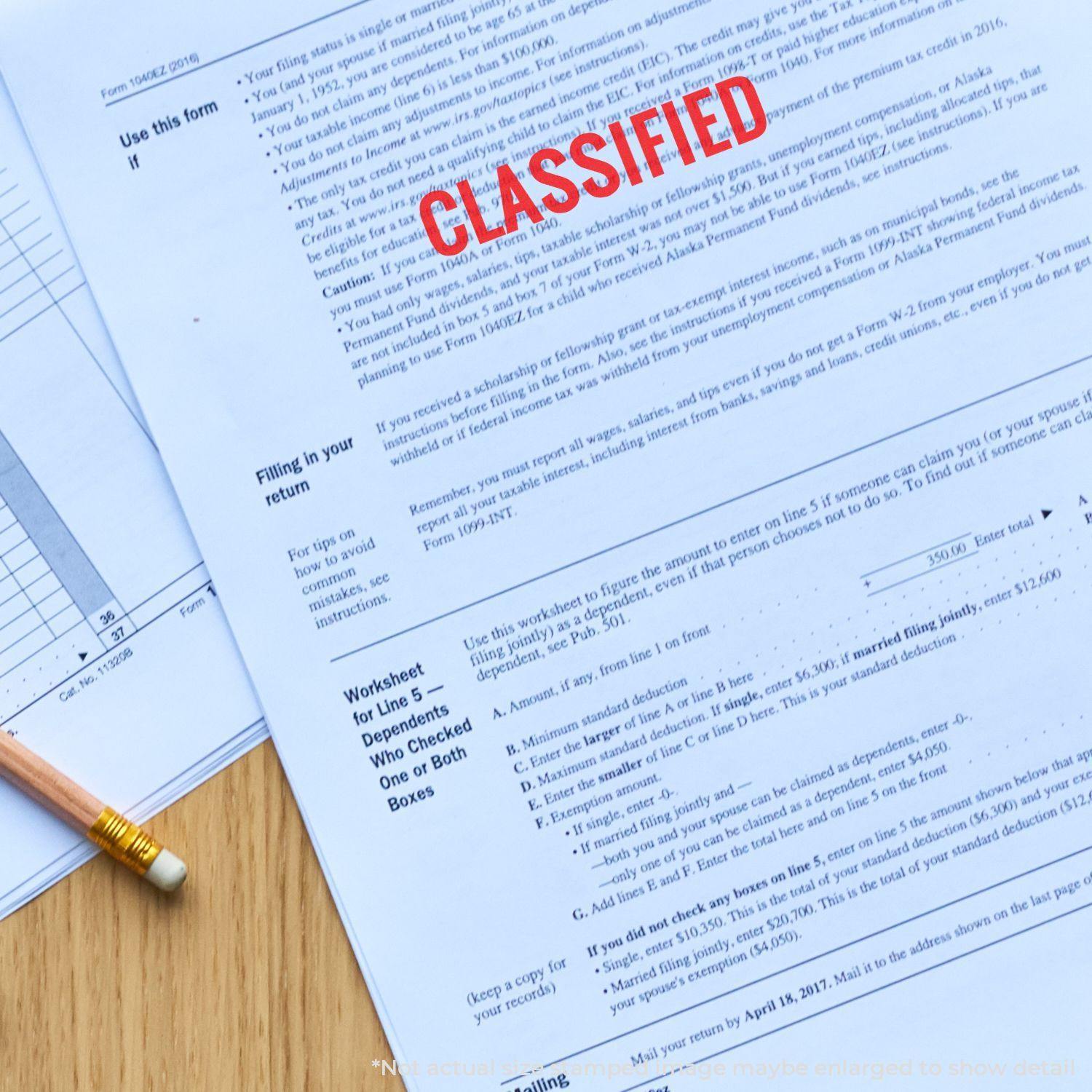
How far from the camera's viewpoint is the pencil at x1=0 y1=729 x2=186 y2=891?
532 mm

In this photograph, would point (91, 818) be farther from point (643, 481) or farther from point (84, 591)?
point (643, 481)

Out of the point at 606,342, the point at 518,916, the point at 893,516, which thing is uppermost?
the point at 606,342

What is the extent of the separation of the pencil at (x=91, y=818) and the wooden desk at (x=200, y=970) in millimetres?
14

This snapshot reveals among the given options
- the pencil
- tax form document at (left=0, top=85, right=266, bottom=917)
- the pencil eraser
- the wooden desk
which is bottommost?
the wooden desk

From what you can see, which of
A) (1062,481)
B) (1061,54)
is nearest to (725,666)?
(1062,481)

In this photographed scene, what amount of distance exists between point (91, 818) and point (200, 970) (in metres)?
0.08

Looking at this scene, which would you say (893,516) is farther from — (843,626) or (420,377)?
(420,377)

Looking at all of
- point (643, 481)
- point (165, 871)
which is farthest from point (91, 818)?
point (643, 481)

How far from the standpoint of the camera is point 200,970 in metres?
0.55

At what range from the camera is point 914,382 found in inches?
21.5

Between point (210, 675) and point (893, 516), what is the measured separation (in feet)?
1.01

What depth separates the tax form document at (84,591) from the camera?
55 centimetres

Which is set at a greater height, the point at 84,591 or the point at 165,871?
the point at 84,591

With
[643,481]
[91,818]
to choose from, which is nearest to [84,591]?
[91,818]
